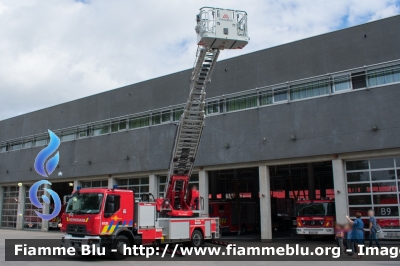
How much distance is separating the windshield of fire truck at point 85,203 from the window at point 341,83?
1240cm

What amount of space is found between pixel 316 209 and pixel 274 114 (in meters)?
Answer: 5.52

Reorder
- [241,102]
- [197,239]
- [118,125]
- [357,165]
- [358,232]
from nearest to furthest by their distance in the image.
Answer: [358,232] → [197,239] → [357,165] → [241,102] → [118,125]

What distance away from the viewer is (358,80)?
19.2 m

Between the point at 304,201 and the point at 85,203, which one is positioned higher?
the point at 85,203

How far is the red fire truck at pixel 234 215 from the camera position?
26.8 metres

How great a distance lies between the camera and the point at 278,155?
20844 mm

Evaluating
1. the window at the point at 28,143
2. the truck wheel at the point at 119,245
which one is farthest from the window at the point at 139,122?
the truck wheel at the point at 119,245

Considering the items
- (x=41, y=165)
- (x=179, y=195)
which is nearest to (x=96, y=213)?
(x=179, y=195)

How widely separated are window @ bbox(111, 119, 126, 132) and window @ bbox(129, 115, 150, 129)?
2.43ft

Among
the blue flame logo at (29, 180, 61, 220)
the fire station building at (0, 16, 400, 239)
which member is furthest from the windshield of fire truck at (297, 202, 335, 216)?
the blue flame logo at (29, 180, 61, 220)

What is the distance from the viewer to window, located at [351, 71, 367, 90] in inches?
749

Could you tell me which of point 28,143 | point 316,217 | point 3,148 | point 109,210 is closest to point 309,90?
point 316,217

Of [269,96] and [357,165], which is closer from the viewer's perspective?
[357,165]

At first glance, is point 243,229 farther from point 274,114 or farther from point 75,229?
point 75,229
